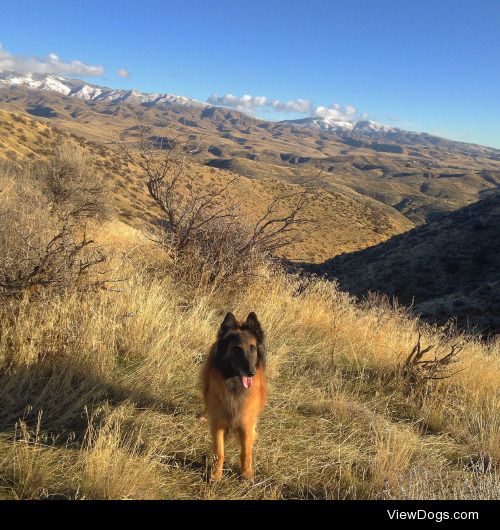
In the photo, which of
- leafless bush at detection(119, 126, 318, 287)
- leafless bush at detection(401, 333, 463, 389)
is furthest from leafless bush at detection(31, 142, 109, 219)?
leafless bush at detection(401, 333, 463, 389)

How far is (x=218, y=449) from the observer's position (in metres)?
2.93

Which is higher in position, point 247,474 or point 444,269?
point 444,269

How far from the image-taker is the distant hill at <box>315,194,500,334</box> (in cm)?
2262

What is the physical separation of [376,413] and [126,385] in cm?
229

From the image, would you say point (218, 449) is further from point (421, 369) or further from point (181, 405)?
point (421, 369)

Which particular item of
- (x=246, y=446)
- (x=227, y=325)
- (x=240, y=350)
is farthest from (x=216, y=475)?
(x=227, y=325)

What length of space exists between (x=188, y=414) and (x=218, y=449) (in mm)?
600

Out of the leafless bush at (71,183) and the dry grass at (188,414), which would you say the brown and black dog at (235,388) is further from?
the leafless bush at (71,183)

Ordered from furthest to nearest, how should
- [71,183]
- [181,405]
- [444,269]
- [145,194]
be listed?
[145,194]
[444,269]
[71,183]
[181,405]

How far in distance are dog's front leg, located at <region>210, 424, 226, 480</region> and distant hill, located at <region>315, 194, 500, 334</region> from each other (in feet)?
65.9

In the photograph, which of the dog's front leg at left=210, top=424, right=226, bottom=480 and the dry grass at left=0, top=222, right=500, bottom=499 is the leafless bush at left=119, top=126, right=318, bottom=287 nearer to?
the dry grass at left=0, top=222, right=500, bottom=499
